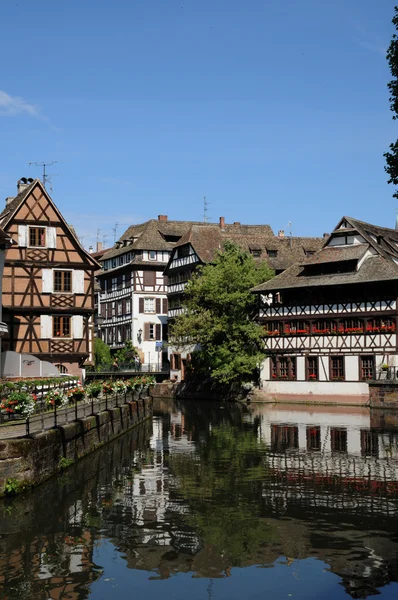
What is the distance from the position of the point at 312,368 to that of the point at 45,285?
20.9m

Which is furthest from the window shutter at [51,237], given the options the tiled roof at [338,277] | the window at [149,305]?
the window at [149,305]

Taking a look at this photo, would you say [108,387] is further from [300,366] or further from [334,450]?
[300,366]

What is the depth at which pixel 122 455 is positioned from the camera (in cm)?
2836

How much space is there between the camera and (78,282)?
160 feet

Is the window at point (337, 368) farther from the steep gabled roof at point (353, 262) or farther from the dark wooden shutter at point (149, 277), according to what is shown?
the dark wooden shutter at point (149, 277)

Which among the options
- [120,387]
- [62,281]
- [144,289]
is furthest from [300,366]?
[144,289]

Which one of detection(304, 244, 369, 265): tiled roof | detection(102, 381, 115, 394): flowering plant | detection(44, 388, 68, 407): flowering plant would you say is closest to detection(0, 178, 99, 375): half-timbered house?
detection(102, 381, 115, 394): flowering plant

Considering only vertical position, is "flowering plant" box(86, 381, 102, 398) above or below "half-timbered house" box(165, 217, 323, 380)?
below

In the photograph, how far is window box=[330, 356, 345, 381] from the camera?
2178 inches

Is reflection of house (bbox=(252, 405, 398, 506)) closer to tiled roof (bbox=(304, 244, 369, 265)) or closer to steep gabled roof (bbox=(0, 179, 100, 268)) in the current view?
tiled roof (bbox=(304, 244, 369, 265))

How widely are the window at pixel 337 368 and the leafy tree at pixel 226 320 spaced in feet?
19.1

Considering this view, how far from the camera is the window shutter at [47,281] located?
47844 millimetres

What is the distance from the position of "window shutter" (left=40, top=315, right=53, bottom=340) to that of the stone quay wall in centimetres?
1527

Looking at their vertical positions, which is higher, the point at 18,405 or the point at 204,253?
the point at 204,253
